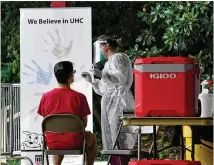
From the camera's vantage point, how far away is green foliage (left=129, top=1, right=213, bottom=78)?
10.2 meters

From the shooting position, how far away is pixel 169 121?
203 inches

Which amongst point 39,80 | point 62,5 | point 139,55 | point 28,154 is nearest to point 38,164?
point 28,154

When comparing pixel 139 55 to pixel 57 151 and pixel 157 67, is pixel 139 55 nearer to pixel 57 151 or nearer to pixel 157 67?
pixel 57 151

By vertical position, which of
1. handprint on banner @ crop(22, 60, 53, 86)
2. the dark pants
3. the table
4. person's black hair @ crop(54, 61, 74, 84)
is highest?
person's black hair @ crop(54, 61, 74, 84)

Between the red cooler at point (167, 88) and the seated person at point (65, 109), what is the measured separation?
3.20 ft

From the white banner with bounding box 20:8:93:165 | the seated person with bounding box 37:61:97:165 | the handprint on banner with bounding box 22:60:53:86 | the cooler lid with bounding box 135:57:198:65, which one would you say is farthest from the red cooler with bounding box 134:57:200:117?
the handprint on banner with bounding box 22:60:53:86

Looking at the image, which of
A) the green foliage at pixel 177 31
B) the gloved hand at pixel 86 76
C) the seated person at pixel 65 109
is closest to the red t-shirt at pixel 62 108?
the seated person at pixel 65 109

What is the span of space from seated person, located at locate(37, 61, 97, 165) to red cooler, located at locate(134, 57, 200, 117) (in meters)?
0.98

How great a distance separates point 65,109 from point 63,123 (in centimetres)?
34

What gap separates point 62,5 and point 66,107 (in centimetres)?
239

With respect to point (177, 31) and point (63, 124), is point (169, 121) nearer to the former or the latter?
point (63, 124)

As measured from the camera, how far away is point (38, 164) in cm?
825

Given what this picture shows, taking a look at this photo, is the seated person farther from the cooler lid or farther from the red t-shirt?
the cooler lid

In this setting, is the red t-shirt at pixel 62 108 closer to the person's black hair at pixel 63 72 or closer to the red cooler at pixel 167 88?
the person's black hair at pixel 63 72
